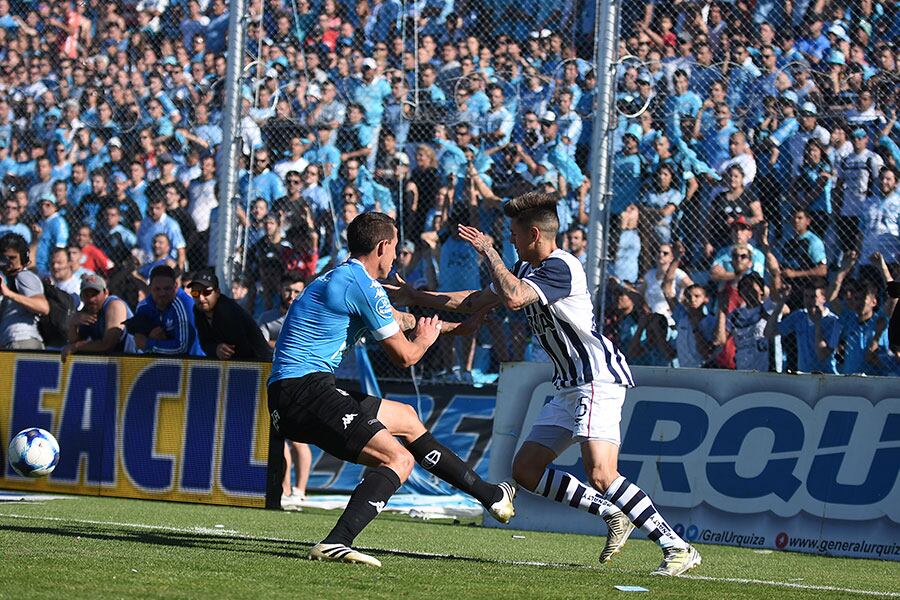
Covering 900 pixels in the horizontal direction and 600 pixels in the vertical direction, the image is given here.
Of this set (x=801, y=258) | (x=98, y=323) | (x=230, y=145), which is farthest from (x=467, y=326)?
(x=230, y=145)

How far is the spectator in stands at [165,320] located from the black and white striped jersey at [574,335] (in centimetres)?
588

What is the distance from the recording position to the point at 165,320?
12.6 metres

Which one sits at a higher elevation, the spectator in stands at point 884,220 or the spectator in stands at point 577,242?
the spectator in stands at point 884,220

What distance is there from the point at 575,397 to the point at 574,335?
14.3 inches

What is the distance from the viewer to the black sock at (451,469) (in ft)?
23.7

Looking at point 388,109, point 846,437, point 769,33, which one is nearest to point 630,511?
point 846,437

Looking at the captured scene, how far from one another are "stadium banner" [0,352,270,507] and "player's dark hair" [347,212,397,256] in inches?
178

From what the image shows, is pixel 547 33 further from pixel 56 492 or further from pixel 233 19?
pixel 56 492

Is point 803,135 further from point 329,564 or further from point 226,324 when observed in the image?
point 329,564

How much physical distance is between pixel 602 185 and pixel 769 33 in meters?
2.63

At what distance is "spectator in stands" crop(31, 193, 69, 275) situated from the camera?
54.0 feet

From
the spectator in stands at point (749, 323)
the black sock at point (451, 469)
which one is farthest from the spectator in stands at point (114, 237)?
the black sock at point (451, 469)

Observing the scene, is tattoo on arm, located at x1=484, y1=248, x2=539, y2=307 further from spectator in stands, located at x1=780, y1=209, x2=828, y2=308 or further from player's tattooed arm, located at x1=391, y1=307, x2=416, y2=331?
spectator in stands, located at x1=780, y1=209, x2=828, y2=308

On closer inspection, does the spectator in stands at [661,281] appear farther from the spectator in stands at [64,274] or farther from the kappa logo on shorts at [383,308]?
the spectator in stands at [64,274]
